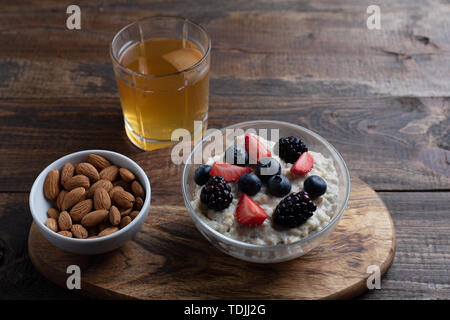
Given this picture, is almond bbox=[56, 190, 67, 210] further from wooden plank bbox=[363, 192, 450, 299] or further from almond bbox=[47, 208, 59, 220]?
wooden plank bbox=[363, 192, 450, 299]

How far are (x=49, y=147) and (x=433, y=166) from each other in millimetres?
1392

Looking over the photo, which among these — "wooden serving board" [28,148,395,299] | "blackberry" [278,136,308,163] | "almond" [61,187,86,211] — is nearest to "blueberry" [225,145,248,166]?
"blackberry" [278,136,308,163]

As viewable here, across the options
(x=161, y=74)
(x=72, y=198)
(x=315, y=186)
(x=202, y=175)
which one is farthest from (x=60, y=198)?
(x=315, y=186)

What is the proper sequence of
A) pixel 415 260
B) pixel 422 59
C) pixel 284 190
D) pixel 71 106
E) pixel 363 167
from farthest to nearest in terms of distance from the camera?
1. pixel 422 59
2. pixel 71 106
3. pixel 363 167
4. pixel 415 260
5. pixel 284 190

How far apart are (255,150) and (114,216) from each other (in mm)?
467

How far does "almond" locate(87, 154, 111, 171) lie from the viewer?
1606 mm

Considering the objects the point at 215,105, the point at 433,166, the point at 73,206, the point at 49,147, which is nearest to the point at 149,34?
the point at 215,105

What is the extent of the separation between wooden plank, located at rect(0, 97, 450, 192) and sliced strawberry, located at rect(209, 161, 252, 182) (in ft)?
1.48

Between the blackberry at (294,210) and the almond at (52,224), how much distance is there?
2.06 feet

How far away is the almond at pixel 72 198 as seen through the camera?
59.1 inches

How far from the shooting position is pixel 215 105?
202 cm

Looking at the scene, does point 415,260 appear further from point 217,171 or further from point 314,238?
point 217,171

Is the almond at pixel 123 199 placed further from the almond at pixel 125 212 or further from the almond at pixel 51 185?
the almond at pixel 51 185

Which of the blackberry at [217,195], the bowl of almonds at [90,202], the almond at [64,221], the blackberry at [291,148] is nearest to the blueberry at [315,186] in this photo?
the blackberry at [291,148]
